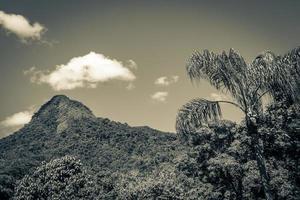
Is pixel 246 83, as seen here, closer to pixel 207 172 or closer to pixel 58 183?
pixel 207 172

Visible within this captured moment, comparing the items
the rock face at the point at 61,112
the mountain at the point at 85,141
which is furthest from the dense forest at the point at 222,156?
the rock face at the point at 61,112

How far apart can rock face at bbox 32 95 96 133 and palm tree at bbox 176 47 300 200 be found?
145 meters

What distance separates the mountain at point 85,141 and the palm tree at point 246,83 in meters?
77.2

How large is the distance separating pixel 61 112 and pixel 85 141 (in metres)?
41.0

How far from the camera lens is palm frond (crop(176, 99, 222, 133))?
12804 millimetres


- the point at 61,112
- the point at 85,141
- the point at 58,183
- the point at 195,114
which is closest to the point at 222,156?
the point at 58,183

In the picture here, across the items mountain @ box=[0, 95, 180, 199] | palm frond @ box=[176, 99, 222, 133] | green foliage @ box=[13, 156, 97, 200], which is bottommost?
palm frond @ box=[176, 99, 222, 133]

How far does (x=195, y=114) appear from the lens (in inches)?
510

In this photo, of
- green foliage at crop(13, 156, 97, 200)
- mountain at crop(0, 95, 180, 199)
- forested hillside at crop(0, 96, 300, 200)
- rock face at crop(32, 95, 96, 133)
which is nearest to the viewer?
forested hillside at crop(0, 96, 300, 200)

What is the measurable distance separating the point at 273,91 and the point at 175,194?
26.1 metres

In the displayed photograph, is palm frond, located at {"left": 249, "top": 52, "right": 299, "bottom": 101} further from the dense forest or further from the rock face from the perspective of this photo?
the rock face

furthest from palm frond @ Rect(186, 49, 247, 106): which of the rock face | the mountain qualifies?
the rock face

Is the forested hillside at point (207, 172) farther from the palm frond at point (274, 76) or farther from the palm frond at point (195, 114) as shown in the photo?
the palm frond at point (274, 76)

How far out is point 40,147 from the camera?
466 feet
